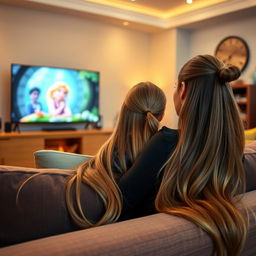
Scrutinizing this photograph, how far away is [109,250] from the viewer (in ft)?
2.05

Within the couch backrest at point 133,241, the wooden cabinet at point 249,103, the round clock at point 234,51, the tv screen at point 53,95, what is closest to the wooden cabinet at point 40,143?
the tv screen at point 53,95

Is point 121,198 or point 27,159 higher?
point 121,198

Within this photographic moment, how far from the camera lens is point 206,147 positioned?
0.95m

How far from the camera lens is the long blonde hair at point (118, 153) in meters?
0.80

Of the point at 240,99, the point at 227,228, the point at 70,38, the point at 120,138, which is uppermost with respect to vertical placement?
the point at 70,38

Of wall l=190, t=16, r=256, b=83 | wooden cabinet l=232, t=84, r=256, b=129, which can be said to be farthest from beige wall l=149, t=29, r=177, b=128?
Result: wooden cabinet l=232, t=84, r=256, b=129

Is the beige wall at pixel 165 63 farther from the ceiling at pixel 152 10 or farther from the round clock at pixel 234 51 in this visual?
the round clock at pixel 234 51

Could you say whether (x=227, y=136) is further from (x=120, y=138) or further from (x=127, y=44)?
(x=127, y=44)

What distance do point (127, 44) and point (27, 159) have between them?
102 inches

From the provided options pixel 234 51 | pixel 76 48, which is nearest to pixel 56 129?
pixel 76 48

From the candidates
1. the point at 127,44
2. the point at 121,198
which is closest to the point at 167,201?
the point at 121,198

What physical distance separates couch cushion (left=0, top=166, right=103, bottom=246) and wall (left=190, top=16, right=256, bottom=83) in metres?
4.36

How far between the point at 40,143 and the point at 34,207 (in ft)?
11.7

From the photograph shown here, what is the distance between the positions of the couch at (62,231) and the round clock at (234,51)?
4.32 m
